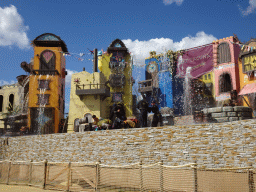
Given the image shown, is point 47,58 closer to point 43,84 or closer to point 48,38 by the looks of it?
point 48,38

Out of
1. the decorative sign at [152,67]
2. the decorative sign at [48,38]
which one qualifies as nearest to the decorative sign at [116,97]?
the decorative sign at [152,67]

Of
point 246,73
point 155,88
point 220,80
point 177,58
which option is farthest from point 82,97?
point 246,73

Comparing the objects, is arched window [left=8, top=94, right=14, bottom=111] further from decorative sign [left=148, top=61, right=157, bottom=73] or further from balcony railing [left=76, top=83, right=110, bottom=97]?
decorative sign [left=148, top=61, right=157, bottom=73]

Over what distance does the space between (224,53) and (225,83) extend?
334cm

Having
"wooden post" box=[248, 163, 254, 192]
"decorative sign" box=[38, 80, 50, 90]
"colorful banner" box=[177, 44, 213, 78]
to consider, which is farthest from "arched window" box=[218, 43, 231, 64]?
"wooden post" box=[248, 163, 254, 192]

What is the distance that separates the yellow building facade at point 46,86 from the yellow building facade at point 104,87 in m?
2.38

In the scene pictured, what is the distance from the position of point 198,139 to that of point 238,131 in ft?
5.78

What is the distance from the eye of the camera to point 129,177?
11.0 meters

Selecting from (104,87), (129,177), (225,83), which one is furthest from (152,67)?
(129,177)

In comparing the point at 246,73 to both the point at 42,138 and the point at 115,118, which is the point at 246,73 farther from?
the point at 42,138

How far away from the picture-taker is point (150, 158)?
1288cm

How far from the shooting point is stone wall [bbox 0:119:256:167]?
400 inches

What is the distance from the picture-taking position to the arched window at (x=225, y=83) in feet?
95.8

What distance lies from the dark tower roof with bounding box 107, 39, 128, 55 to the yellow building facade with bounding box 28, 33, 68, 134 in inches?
253
